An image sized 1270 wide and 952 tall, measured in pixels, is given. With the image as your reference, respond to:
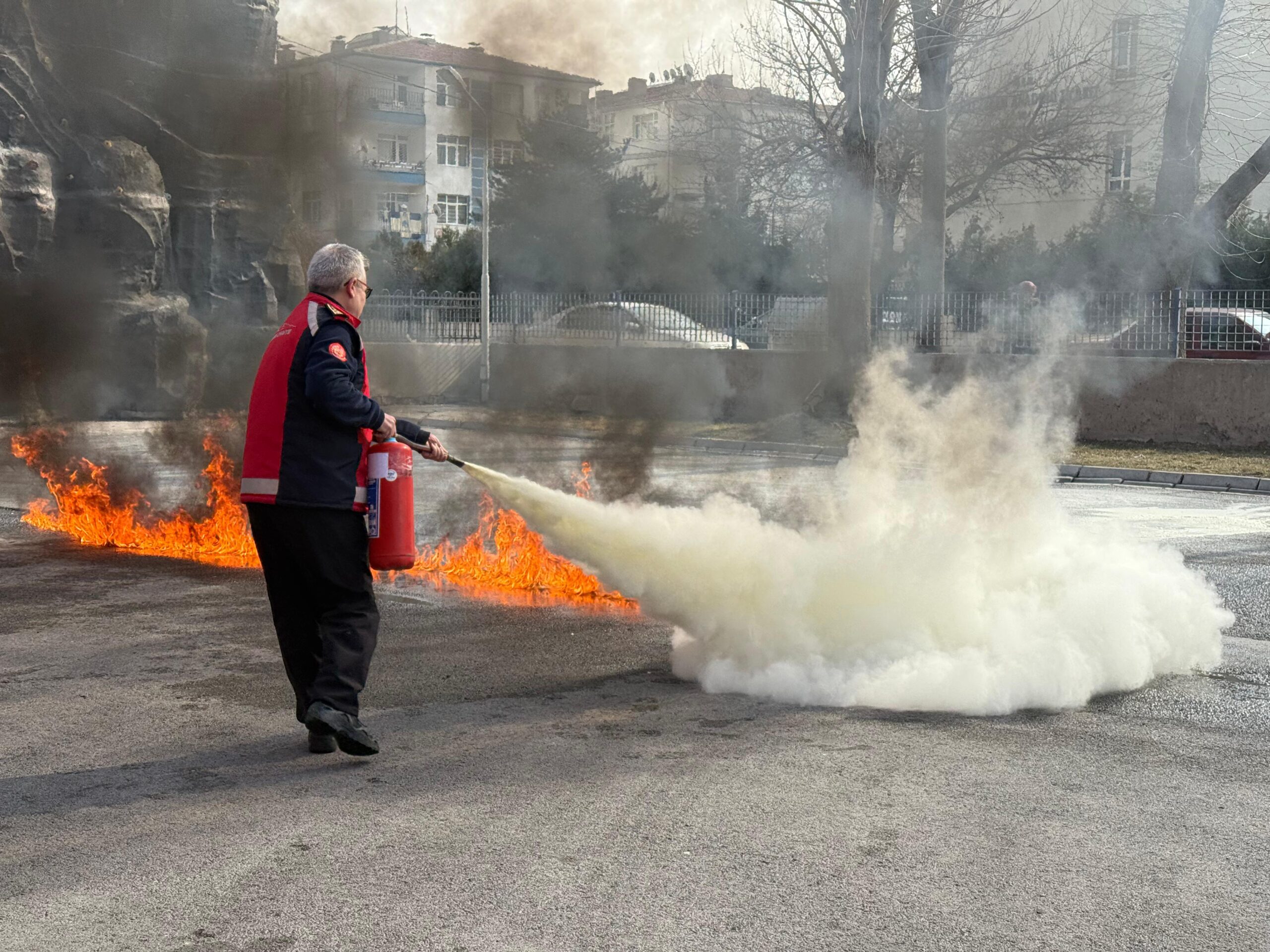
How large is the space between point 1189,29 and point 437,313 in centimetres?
934

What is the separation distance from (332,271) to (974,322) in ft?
49.5

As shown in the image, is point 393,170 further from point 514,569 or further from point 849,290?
point 849,290

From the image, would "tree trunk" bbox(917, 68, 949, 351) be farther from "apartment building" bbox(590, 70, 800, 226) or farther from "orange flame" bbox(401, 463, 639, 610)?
"orange flame" bbox(401, 463, 639, 610)

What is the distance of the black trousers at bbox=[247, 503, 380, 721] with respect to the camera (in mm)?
4809

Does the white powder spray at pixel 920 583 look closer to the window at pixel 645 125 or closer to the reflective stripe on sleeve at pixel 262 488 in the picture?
the reflective stripe on sleeve at pixel 262 488

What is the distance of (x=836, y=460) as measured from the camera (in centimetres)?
1547

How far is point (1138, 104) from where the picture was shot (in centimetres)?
1511

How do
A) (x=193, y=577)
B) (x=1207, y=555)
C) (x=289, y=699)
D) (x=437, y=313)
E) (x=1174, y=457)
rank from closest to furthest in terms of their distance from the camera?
(x=289, y=699), (x=193, y=577), (x=1207, y=555), (x=437, y=313), (x=1174, y=457)

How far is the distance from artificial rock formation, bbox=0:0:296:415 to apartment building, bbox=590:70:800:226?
3.51m

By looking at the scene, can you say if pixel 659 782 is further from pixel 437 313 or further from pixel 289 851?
pixel 437 313

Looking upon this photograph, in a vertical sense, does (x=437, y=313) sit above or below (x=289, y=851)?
above

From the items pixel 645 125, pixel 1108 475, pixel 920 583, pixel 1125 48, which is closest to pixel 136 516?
pixel 645 125

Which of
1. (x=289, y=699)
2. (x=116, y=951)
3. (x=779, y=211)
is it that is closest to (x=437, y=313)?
(x=779, y=211)

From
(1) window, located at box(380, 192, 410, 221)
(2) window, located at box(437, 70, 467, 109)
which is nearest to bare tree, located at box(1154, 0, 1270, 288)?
(1) window, located at box(380, 192, 410, 221)
